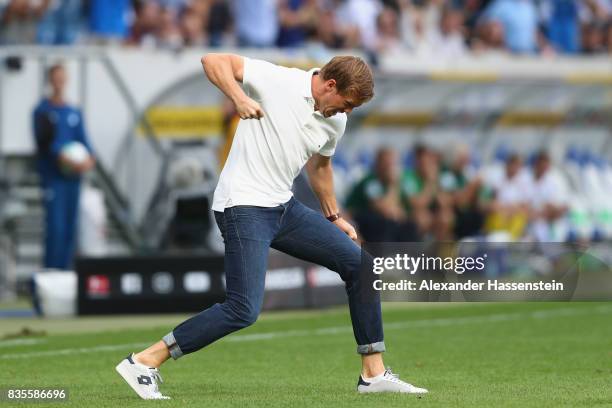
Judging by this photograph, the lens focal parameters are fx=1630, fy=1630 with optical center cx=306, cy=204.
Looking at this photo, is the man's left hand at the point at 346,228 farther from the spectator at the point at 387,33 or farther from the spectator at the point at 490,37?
the spectator at the point at 490,37

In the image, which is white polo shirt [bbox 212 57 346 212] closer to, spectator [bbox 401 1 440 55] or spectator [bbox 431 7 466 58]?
spectator [bbox 401 1 440 55]

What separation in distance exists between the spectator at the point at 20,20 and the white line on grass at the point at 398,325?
261 inches

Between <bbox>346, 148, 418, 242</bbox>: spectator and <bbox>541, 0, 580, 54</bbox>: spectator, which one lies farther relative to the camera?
<bbox>541, 0, 580, 54</bbox>: spectator

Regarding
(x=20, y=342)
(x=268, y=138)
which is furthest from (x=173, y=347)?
(x=20, y=342)

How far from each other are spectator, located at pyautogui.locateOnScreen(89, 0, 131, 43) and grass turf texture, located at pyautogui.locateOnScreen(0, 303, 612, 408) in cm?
550

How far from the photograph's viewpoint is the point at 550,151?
29.0 metres

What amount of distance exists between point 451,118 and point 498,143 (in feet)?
5.73

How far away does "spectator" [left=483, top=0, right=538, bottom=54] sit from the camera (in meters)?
28.0

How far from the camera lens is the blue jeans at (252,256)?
8250 mm

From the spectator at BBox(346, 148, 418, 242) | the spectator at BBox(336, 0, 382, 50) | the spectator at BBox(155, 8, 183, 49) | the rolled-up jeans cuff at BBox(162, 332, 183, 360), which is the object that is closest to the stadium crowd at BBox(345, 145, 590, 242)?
the spectator at BBox(346, 148, 418, 242)

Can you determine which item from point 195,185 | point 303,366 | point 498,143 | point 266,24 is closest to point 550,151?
point 498,143

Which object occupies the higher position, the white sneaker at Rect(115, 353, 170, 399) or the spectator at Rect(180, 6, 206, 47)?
the white sneaker at Rect(115, 353, 170, 399)

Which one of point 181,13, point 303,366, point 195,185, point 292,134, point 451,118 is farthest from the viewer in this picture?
point 451,118

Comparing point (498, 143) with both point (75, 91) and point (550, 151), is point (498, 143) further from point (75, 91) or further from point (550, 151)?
point (75, 91)
